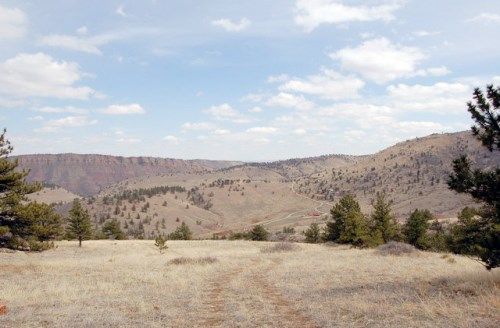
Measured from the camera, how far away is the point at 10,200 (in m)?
29.2

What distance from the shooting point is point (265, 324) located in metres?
12.7

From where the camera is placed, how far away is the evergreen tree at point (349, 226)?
5003 cm

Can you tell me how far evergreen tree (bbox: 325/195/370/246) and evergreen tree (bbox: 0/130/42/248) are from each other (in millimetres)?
33300

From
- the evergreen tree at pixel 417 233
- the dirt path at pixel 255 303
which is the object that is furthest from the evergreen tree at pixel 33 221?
the evergreen tree at pixel 417 233

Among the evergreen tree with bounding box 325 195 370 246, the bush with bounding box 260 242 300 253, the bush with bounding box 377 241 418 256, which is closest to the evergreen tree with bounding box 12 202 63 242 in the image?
the bush with bounding box 260 242 300 253

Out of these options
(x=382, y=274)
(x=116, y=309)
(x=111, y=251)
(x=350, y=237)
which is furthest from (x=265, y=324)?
(x=111, y=251)

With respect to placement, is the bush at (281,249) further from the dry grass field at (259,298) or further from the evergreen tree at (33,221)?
the evergreen tree at (33,221)

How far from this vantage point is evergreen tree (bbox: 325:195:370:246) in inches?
1970

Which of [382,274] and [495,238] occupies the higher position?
[495,238]

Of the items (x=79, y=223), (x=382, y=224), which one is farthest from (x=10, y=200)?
(x=79, y=223)

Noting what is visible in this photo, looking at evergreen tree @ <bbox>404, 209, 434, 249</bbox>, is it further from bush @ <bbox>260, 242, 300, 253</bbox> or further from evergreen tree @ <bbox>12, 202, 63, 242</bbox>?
evergreen tree @ <bbox>12, 202, 63, 242</bbox>

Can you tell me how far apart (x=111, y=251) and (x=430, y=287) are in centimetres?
4847

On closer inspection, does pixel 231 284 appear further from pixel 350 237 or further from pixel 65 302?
pixel 350 237

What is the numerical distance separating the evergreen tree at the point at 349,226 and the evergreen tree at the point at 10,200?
3330 centimetres
